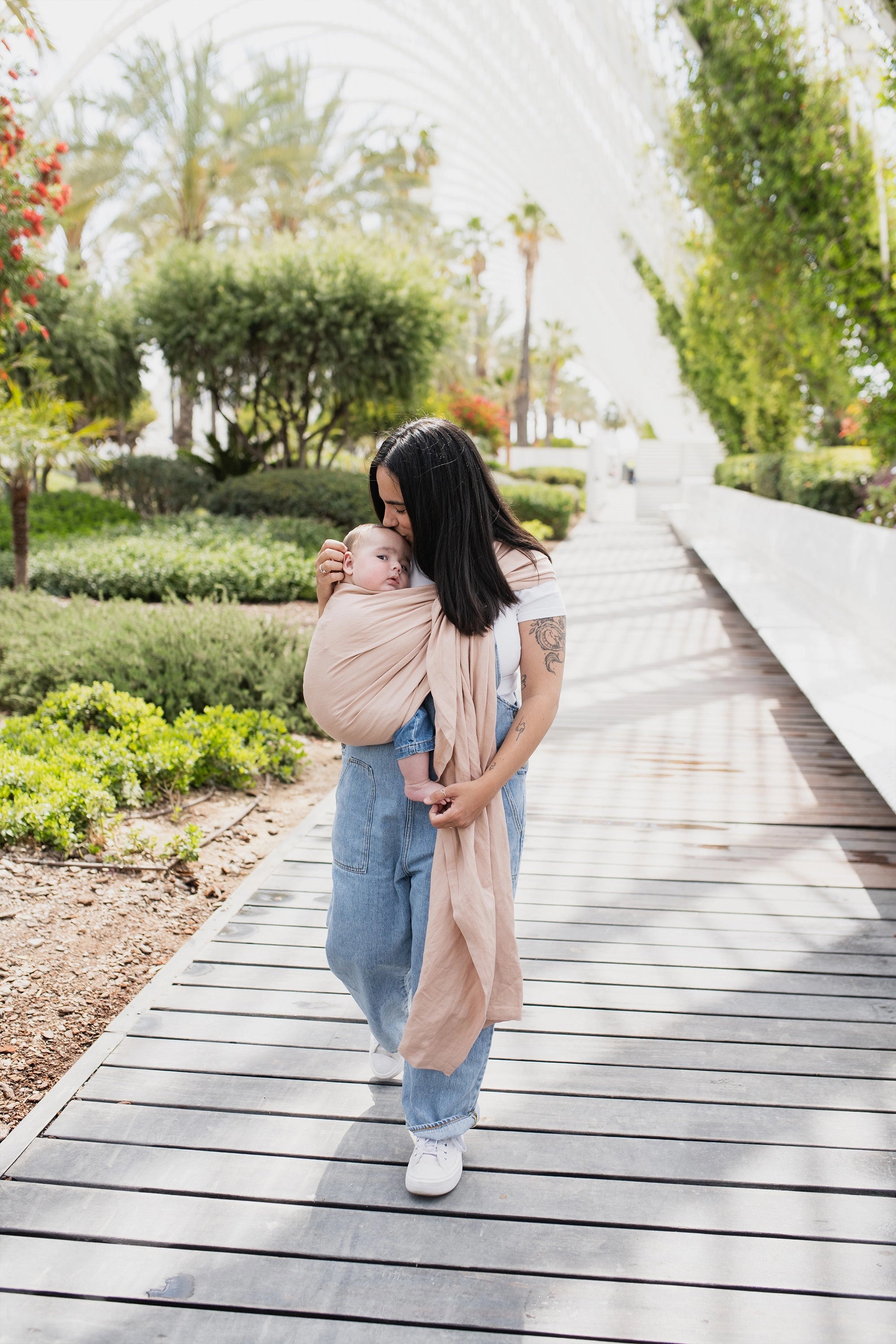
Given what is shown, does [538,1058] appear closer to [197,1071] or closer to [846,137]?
[197,1071]

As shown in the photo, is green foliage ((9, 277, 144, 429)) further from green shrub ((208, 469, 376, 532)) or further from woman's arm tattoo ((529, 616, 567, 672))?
woman's arm tattoo ((529, 616, 567, 672))

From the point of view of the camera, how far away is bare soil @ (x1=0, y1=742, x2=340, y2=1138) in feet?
8.92

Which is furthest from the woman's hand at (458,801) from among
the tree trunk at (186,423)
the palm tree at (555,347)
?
the palm tree at (555,347)

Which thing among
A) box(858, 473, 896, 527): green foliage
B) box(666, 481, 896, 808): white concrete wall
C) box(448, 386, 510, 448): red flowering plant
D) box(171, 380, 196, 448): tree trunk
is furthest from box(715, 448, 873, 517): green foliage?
box(171, 380, 196, 448): tree trunk

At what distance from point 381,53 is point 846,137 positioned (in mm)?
20152

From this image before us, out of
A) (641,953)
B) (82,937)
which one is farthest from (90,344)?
(641,953)

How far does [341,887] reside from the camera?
6.94ft

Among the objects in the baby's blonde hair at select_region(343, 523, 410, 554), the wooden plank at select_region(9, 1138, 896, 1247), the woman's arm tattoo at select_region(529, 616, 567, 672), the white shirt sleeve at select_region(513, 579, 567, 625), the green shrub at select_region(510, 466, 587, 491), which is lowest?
the wooden plank at select_region(9, 1138, 896, 1247)

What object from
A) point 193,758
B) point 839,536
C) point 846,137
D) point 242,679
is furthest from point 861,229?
point 193,758

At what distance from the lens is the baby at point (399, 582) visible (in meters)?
1.98

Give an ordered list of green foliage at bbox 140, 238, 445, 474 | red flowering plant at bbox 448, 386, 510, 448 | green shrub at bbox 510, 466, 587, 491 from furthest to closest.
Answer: green shrub at bbox 510, 466, 587, 491 → red flowering plant at bbox 448, 386, 510, 448 → green foliage at bbox 140, 238, 445, 474

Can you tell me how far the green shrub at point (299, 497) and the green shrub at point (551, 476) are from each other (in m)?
16.9

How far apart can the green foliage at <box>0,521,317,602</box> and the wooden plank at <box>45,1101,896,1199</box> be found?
7.74 meters

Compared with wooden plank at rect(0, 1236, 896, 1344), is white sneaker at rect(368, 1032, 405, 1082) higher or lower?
higher
